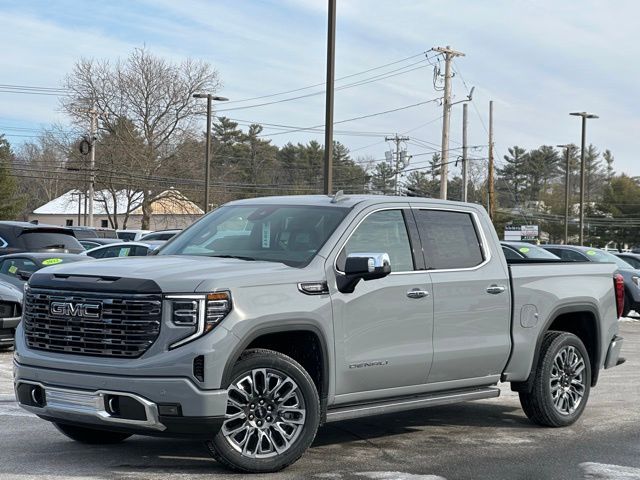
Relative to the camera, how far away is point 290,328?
247 inches

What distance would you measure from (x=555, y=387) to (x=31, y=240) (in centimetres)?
1287

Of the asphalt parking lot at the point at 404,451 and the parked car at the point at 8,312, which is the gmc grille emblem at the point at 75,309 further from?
the parked car at the point at 8,312

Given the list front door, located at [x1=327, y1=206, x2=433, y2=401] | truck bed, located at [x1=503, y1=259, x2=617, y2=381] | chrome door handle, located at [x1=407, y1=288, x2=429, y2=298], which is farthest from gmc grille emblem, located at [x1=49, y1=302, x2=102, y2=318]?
truck bed, located at [x1=503, y1=259, x2=617, y2=381]

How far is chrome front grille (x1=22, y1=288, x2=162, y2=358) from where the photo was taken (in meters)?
5.85

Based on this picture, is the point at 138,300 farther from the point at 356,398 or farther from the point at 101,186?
the point at 101,186

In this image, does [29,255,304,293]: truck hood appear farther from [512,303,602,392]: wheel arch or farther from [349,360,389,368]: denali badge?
[512,303,602,392]: wheel arch

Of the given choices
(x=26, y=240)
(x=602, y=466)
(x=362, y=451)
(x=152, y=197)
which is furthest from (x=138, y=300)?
(x=152, y=197)

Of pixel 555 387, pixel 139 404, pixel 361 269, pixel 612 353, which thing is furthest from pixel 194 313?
pixel 612 353

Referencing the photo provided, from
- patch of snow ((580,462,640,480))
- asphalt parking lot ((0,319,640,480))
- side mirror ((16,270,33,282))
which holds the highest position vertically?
side mirror ((16,270,33,282))

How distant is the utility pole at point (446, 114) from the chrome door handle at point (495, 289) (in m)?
33.9

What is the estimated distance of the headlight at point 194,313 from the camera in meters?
5.82

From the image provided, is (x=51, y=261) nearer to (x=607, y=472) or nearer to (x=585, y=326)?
(x=585, y=326)

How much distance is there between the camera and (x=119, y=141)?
62.2m

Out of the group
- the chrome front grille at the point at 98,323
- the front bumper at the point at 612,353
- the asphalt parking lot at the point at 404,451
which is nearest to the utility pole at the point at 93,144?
the asphalt parking lot at the point at 404,451
